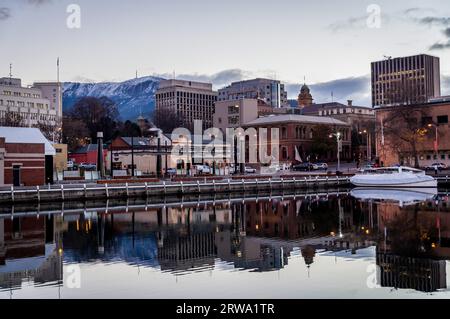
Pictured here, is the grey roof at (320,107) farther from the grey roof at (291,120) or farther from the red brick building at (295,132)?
the red brick building at (295,132)

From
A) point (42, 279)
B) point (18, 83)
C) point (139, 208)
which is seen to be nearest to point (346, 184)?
point (139, 208)

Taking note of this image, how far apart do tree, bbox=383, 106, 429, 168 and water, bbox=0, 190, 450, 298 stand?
141ft

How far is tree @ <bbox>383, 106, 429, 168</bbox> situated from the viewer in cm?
8656

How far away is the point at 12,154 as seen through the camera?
56.0m

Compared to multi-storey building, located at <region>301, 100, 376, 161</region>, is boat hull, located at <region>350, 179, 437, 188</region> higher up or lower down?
lower down

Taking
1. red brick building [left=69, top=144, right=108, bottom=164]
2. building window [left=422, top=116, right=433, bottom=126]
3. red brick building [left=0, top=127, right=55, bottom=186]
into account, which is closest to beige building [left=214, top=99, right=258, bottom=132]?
red brick building [left=69, top=144, right=108, bottom=164]

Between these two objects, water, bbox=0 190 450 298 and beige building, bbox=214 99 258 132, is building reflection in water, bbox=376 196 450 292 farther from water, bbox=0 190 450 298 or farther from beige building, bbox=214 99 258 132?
beige building, bbox=214 99 258 132

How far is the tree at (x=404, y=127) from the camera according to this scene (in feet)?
284

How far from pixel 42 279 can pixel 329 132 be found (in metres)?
97.0

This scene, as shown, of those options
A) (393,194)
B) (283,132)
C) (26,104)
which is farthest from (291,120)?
(26,104)

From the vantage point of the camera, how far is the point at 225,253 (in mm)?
25344

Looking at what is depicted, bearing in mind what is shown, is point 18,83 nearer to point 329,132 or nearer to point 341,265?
point 329,132

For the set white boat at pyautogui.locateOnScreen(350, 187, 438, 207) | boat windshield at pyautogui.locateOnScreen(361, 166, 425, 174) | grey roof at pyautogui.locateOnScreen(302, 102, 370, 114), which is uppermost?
grey roof at pyautogui.locateOnScreen(302, 102, 370, 114)
